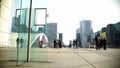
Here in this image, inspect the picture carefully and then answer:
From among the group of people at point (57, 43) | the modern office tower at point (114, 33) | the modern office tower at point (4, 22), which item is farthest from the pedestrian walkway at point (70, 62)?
the modern office tower at point (4, 22)

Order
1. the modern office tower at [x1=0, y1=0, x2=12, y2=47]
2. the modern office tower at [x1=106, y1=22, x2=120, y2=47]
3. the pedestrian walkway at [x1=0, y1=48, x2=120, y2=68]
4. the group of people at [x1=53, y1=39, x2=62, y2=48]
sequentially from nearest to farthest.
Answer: the pedestrian walkway at [x1=0, y1=48, x2=120, y2=68], the modern office tower at [x1=106, y1=22, x2=120, y2=47], the group of people at [x1=53, y1=39, x2=62, y2=48], the modern office tower at [x1=0, y1=0, x2=12, y2=47]

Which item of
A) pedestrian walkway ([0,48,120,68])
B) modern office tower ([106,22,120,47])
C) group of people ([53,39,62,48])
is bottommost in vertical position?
pedestrian walkway ([0,48,120,68])

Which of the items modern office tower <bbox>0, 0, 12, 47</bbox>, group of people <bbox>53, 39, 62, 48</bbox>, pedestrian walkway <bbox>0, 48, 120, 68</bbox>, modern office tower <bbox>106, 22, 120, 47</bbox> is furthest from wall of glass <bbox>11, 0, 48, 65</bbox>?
modern office tower <bbox>0, 0, 12, 47</bbox>

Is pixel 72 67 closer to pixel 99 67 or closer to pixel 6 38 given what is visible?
pixel 99 67

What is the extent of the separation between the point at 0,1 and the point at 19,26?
35792 mm

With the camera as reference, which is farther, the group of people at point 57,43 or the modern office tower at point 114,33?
the group of people at point 57,43

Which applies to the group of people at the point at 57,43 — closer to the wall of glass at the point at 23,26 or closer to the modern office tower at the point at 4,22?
the modern office tower at the point at 4,22

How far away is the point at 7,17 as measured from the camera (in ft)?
148

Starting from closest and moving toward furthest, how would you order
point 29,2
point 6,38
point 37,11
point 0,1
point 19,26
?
point 19,26 < point 29,2 < point 37,11 < point 0,1 < point 6,38

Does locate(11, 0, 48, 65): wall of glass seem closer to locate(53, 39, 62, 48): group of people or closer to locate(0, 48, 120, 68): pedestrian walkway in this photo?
locate(0, 48, 120, 68): pedestrian walkway

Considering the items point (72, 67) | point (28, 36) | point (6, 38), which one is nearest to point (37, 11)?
point (28, 36)

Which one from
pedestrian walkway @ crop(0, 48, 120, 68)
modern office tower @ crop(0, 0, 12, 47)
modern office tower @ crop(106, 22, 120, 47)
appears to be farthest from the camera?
modern office tower @ crop(0, 0, 12, 47)

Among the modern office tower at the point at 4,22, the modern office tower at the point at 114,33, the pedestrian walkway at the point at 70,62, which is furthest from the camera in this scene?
the modern office tower at the point at 4,22

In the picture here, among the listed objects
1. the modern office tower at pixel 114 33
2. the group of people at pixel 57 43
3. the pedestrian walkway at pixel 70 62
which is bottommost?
the pedestrian walkway at pixel 70 62
